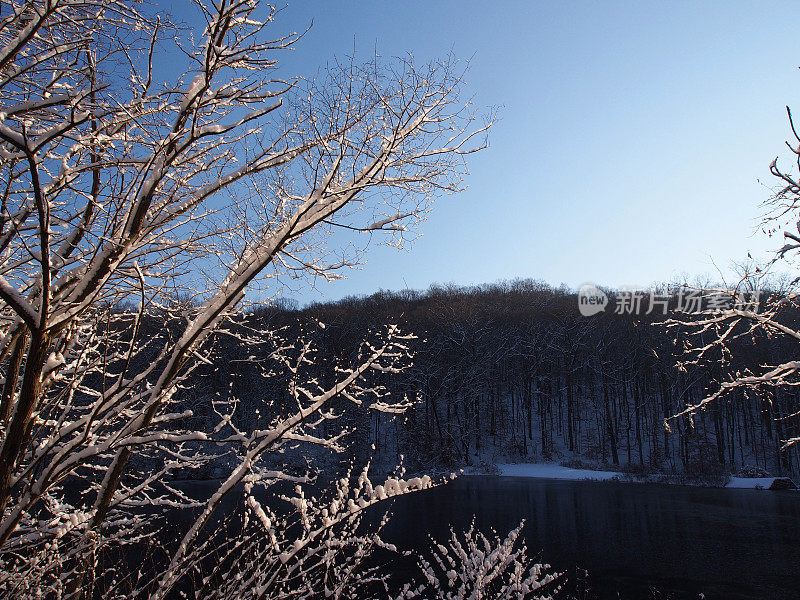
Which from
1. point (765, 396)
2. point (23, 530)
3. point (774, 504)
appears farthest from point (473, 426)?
A: point (23, 530)

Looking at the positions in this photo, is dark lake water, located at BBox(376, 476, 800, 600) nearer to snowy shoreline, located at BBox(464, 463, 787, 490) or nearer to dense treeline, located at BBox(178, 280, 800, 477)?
snowy shoreline, located at BBox(464, 463, 787, 490)

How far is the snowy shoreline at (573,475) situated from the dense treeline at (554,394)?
158cm

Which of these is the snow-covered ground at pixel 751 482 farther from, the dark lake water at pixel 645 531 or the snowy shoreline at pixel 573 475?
the dark lake water at pixel 645 531

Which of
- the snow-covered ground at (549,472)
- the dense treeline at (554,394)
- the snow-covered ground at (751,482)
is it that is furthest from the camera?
the dense treeline at (554,394)

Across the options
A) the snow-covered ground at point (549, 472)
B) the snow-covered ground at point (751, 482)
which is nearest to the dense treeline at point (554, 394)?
the snow-covered ground at point (549, 472)

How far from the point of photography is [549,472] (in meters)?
30.4

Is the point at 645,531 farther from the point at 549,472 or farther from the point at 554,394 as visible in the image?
the point at 554,394

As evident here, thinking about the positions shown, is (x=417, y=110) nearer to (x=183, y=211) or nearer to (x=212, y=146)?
(x=212, y=146)

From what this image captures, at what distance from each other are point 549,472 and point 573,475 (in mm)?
1732

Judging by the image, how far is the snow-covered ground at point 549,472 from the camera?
93.2 ft

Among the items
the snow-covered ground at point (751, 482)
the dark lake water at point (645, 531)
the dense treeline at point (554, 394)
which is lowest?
the snow-covered ground at point (751, 482)

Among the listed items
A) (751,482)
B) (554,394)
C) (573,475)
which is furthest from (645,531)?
(554,394)

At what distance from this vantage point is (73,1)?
2635 mm

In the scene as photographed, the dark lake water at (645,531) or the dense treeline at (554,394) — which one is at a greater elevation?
the dense treeline at (554,394)
